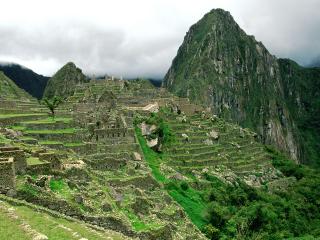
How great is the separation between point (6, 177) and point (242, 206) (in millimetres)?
35480

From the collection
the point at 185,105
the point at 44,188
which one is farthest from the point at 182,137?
the point at 44,188

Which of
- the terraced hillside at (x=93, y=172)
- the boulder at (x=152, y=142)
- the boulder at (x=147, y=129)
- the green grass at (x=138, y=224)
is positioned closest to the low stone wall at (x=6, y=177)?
the terraced hillside at (x=93, y=172)

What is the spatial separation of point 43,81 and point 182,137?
70984 millimetres

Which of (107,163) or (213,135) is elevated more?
(213,135)

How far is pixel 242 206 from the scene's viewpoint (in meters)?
53.0

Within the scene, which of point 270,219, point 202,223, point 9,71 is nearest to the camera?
point 202,223

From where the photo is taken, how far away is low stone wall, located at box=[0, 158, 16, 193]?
70.8 ft

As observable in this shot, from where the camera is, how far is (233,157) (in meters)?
69.6

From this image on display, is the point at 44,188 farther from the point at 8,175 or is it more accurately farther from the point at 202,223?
the point at 202,223

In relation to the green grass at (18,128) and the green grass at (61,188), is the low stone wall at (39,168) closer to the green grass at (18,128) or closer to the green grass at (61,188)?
the green grass at (61,188)

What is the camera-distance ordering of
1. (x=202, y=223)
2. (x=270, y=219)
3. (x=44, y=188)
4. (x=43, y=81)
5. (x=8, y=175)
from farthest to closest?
1. (x=43, y=81)
2. (x=270, y=219)
3. (x=202, y=223)
4. (x=44, y=188)
5. (x=8, y=175)

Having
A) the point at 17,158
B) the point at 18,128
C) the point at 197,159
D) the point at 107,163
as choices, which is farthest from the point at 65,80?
the point at 17,158

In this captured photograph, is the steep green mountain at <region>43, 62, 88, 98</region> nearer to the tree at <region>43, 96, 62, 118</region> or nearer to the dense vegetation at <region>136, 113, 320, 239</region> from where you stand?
the dense vegetation at <region>136, 113, 320, 239</region>

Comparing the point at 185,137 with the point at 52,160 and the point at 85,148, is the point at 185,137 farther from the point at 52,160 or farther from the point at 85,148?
the point at 52,160
